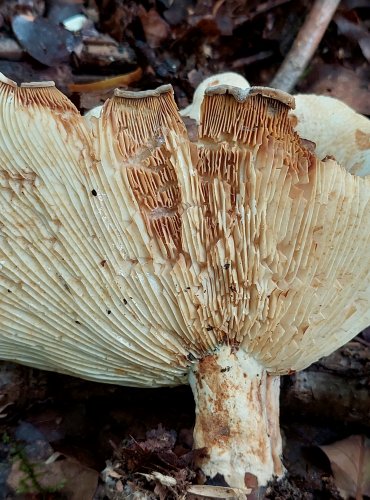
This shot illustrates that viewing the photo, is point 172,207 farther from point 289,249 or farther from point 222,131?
point 289,249

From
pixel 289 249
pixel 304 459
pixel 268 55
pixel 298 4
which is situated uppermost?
pixel 298 4

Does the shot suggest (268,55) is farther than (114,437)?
Yes

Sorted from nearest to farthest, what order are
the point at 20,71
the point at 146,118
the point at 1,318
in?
the point at 146,118
the point at 1,318
the point at 20,71

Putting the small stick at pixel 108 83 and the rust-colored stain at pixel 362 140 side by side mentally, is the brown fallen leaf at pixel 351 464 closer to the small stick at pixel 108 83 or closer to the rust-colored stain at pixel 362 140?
the rust-colored stain at pixel 362 140

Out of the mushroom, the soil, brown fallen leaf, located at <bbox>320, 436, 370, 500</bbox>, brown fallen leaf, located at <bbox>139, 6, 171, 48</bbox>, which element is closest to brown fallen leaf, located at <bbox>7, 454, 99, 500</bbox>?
the soil

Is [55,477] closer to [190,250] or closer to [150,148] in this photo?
[190,250]

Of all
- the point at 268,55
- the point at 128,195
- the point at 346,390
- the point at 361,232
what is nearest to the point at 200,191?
the point at 128,195

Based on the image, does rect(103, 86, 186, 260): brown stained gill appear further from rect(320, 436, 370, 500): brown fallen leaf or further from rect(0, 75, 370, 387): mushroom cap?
rect(320, 436, 370, 500): brown fallen leaf

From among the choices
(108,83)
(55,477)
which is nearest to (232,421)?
(55,477)
